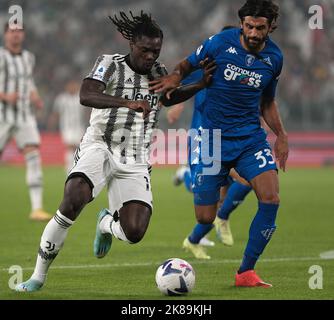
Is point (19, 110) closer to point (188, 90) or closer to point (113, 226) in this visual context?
point (113, 226)

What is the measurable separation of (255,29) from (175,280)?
2152 millimetres

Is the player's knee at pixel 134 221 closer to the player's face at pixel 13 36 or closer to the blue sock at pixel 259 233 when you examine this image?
the blue sock at pixel 259 233

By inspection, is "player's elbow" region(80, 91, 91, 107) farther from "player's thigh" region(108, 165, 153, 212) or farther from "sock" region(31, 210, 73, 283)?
"sock" region(31, 210, 73, 283)

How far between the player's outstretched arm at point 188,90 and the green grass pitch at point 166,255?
1523 mm

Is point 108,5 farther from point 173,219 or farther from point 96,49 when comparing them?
point 173,219

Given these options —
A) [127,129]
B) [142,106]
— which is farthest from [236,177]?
[142,106]

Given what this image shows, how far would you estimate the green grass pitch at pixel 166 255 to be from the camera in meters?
6.89

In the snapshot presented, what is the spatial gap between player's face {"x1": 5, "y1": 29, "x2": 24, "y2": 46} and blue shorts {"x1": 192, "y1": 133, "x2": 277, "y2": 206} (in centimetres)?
536

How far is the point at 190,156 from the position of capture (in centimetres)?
901

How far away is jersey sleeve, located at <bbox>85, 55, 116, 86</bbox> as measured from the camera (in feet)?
23.4

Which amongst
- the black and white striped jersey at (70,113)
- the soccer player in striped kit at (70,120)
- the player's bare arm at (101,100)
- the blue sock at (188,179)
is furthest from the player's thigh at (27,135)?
the black and white striped jersey at (70,113)

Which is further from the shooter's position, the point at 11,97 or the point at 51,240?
the point at 11,97

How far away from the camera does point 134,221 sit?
7262mm

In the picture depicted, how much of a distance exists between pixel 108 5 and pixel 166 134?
21.7 ft
